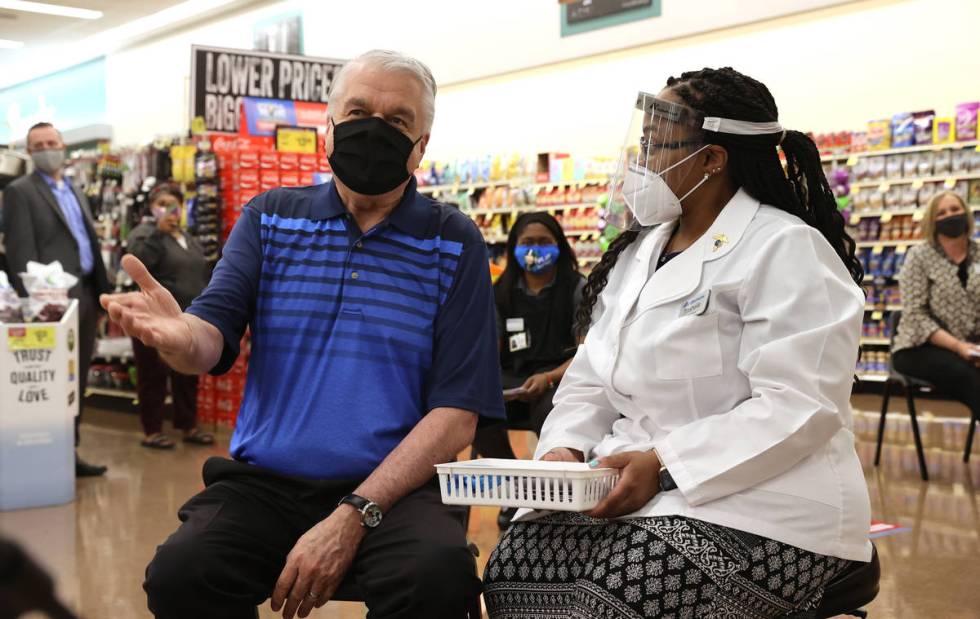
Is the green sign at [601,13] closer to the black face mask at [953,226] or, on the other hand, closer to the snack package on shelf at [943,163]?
the snack package on shelf at [943,163]

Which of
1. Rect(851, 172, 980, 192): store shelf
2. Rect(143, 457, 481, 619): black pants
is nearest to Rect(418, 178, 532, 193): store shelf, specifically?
Rect(851, 172, 980, 192): store shelf

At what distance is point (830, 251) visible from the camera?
1720 mm

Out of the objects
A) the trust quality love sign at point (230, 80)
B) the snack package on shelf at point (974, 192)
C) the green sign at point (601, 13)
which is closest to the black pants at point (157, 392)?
the trust quality love sign at point (230, 80)

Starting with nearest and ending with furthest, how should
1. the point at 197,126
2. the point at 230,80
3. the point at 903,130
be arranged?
the point at 197,126 < the point at 230,80 < the point at 903,130

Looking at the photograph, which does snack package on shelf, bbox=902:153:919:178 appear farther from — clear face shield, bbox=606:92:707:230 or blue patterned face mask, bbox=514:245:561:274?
clear face shield, bbox=606:92:707:230

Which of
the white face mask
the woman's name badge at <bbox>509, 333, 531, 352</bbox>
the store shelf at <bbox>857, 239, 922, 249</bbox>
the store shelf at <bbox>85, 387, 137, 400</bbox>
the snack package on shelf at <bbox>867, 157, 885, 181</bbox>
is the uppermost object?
the snack package on shelf at <bbox>867, 157, 885, 181</bbox>

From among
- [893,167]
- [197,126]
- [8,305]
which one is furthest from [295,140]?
[893,167]

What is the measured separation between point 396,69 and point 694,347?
82cm

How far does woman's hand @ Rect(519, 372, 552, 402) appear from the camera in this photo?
392cm

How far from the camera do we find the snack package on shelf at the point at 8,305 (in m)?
4.52

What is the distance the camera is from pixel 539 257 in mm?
4340

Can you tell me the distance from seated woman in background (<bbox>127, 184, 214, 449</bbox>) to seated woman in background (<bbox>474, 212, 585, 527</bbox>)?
105 inches

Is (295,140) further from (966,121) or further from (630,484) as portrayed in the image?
(630,484)

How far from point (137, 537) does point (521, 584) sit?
2963 millimetres
